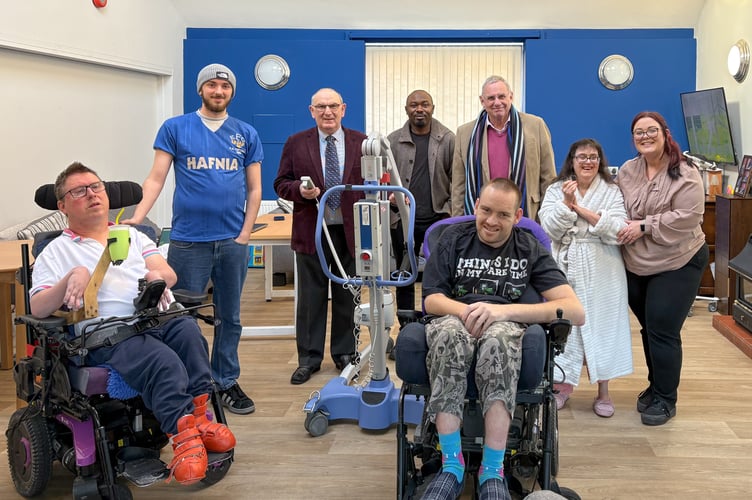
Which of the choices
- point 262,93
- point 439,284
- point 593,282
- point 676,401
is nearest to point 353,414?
point 439,284

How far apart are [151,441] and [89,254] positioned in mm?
683

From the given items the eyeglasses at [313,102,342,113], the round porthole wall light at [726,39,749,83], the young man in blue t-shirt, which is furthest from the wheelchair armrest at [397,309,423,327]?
the round porthole wall light at [726,39,749,83]

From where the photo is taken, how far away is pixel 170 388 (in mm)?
2549

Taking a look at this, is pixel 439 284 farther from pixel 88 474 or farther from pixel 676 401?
pixel 676 401

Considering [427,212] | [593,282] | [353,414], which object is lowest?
[353,414]

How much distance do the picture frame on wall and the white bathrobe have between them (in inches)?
108

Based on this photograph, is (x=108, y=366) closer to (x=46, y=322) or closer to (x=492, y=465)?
(x=46, y=322)

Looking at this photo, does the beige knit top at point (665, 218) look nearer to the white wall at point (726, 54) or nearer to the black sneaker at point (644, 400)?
the black sneaker at point (644, 400)

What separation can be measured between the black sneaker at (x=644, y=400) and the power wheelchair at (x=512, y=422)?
116 cm

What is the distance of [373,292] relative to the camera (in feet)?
11.0

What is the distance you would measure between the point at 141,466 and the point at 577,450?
1687 mm

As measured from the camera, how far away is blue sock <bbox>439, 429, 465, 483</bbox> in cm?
243

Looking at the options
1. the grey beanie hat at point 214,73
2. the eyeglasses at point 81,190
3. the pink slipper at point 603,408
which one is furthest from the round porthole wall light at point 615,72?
the eyeglasses at point 81,190

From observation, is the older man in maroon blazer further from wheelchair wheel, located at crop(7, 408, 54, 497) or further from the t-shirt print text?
wheelchair wheel, located at crop(7, 408, 54, 497)
